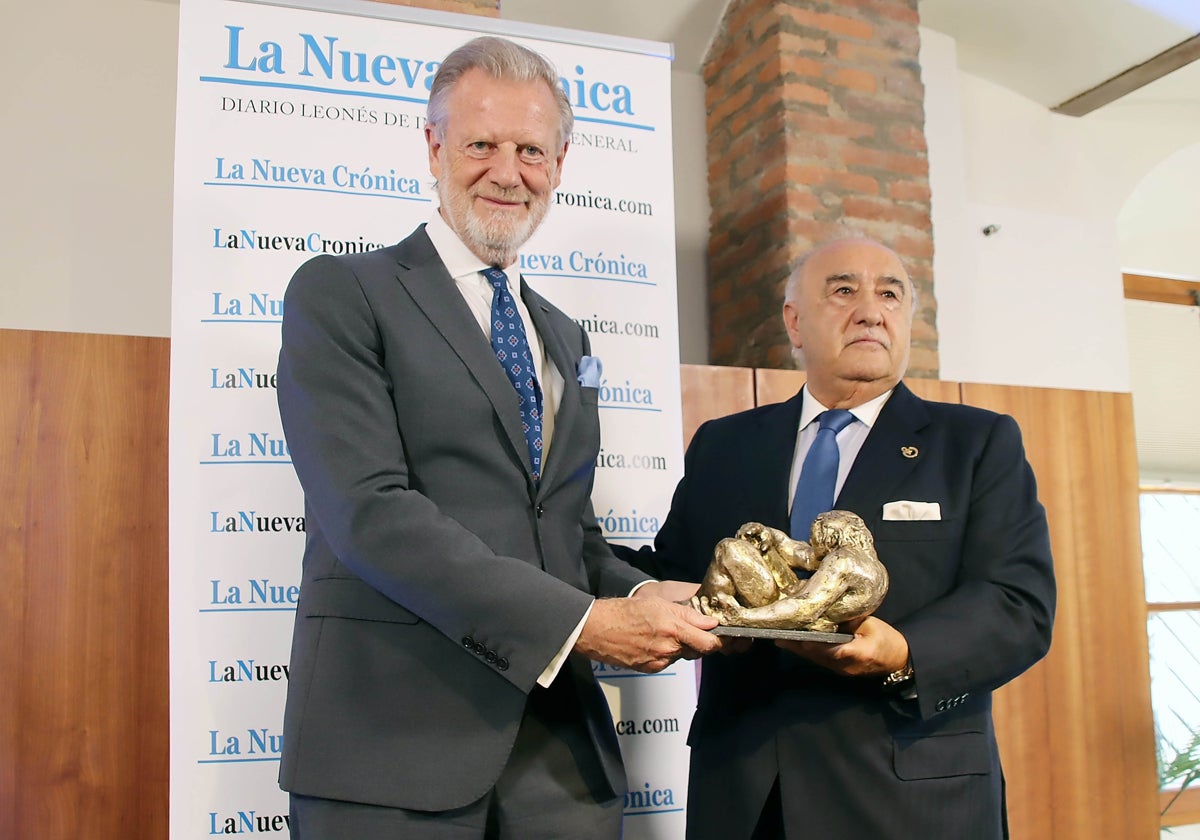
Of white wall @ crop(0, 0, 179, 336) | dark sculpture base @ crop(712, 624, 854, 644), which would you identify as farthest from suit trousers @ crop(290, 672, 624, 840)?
white wall @ crop(0, 0, 179, 336)

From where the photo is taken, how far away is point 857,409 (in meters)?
2.29

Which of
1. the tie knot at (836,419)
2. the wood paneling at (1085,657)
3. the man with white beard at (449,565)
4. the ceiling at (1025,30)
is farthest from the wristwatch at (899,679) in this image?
the ceiling at (1025,30)

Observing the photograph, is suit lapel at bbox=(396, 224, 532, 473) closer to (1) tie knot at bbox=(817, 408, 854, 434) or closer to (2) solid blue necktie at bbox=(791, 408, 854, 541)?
(2) solid blue necktie at bbox=(791, 408, 854, 541)

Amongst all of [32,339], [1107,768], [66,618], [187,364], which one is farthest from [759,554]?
[1107,768]

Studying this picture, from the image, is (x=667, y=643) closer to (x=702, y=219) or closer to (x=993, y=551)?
(x=993, y=551)

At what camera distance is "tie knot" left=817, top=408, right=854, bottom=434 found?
88.3 inches

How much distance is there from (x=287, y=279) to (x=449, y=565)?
1.39 metres

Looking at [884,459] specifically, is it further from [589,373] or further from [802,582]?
[589,373]

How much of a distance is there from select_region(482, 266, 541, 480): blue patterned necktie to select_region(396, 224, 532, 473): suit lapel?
4 cm

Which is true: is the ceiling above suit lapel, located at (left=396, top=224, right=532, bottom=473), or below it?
above

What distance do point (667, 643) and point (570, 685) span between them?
19cm

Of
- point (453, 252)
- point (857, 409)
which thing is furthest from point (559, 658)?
point (857, 409)

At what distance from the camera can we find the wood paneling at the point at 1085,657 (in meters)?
4.07

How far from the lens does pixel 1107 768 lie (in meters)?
4.18
